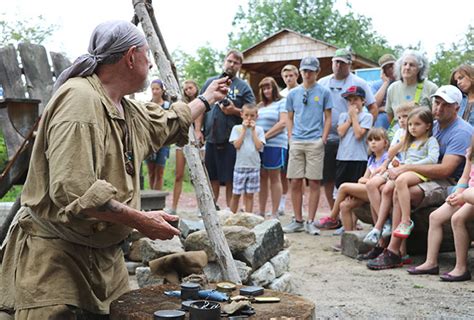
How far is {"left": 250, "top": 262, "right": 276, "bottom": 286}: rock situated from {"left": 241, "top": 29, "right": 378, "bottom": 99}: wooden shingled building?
482 inches

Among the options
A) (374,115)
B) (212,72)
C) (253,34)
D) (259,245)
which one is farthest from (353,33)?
(259,245)

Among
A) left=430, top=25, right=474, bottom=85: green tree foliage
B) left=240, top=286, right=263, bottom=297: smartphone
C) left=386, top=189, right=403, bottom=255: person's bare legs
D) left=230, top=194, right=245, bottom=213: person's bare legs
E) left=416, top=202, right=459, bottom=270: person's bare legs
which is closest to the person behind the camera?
left=240, top=286, right=263, bottom=297: smartphone

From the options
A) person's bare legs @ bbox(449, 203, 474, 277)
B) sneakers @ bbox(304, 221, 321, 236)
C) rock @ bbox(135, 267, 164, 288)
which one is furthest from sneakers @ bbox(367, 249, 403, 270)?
rock @ bbox(135, 267, 164, 288)

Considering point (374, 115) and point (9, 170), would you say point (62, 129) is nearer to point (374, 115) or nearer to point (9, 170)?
point (9, 170)

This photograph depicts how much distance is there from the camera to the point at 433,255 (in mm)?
5203

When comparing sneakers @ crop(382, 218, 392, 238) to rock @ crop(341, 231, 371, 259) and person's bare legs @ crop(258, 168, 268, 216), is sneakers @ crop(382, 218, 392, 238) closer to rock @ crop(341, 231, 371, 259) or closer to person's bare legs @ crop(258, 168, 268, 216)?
rock @ crop(341, 231, 371, 259)

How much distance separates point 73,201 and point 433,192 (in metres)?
4.07

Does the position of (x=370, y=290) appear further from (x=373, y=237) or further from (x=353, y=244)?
(x=353, y=244)

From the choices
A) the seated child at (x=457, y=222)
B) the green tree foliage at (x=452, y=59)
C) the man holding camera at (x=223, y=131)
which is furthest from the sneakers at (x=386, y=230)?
the green tree foliage at (x=452, y=59)

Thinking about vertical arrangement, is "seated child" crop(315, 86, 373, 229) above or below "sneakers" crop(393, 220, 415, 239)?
above

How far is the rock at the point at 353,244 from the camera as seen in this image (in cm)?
591

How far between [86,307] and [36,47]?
3421 mm

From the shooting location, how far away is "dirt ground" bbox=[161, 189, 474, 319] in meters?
4.15

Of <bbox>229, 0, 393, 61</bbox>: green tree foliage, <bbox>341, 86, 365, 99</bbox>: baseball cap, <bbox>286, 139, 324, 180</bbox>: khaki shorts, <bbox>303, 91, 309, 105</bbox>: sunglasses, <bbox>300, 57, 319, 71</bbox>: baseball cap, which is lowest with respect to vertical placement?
<bbox>286, 139, 324, 180</bbox>: khaki shorts
